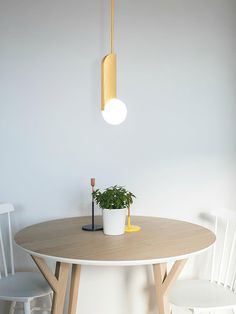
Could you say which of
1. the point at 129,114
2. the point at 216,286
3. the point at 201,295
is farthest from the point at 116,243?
the point at 129,114

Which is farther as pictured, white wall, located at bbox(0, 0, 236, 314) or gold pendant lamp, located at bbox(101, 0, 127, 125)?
white wall, located at bbox(0, 0, 236, 314)

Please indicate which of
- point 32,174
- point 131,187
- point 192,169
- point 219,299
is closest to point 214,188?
point 192,169

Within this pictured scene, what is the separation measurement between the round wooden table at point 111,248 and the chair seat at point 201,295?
163 mm

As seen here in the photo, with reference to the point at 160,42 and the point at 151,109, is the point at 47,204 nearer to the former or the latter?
the point at 151,109

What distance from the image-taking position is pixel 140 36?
288 centimetres

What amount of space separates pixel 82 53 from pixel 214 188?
1.36m

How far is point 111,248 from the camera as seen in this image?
1.98m

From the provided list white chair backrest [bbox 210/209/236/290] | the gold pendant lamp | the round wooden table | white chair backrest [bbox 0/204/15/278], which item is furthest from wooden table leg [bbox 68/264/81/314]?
white chair backrest [bbox 210/209/236/290]

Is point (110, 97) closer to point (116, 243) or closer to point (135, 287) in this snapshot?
point (116, 243)

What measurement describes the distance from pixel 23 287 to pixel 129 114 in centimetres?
135

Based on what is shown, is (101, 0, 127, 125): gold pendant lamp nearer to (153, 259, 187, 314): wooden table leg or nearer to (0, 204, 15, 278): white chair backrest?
(153, 259, 187, 314): wooden table leg

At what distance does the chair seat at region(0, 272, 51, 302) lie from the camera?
2.25 m

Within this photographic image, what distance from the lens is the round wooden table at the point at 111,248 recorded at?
1.85 m

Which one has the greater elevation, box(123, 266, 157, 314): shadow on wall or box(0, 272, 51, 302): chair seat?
box(0, 272, 51, 302): chair seat
